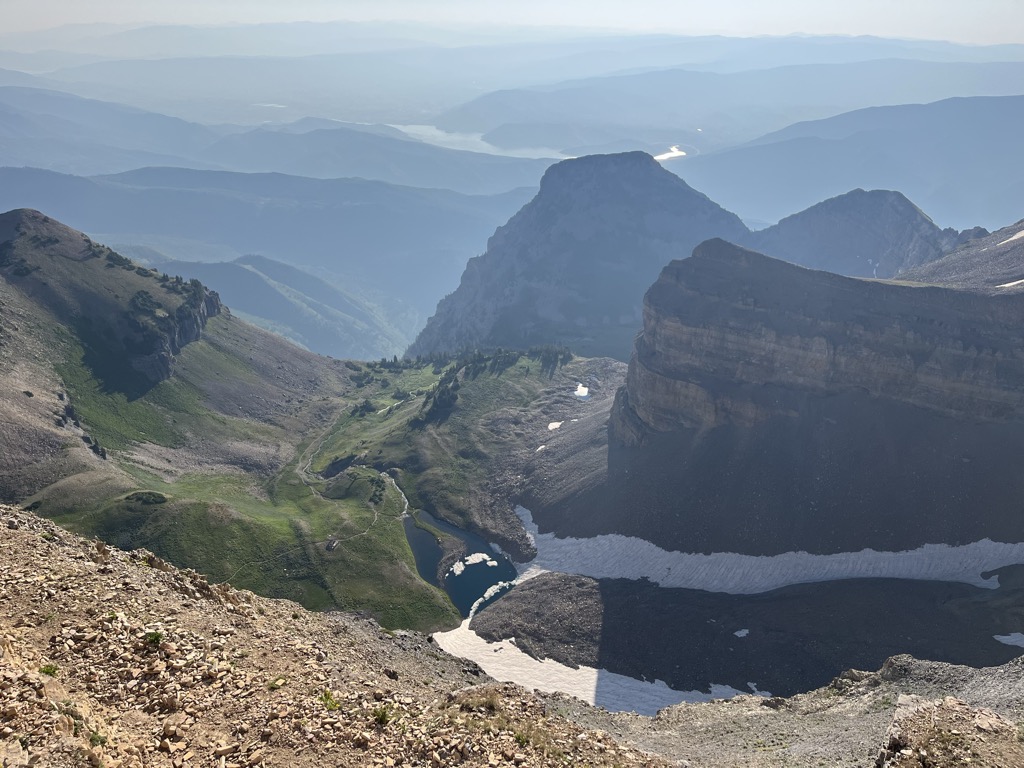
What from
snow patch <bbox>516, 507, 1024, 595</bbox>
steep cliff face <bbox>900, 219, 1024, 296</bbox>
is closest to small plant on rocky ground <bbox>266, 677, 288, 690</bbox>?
snow patch <bbox>516, 507, 1024, 595</bbox>

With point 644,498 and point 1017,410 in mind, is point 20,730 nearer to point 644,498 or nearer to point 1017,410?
point 644,498

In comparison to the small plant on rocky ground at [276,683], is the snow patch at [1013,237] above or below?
above

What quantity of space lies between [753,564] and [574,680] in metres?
36.8

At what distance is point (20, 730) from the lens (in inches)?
979

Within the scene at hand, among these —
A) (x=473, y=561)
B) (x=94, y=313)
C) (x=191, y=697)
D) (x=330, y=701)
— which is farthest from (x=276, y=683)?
(x=94, y=313)

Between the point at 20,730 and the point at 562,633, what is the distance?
92.2 metres

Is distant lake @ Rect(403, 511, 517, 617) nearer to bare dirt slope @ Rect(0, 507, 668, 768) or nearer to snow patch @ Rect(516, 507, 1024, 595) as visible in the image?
snow patch @ Rect(516, 507, 1024, 595)

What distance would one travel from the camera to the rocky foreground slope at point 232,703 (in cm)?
2783

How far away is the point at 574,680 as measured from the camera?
100062 millimetres

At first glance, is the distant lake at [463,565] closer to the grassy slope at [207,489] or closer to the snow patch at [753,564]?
the grassy slope at [207,489]

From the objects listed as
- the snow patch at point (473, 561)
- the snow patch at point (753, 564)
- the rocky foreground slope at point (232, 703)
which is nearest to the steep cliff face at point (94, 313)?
the snow patch at point (473, 561)

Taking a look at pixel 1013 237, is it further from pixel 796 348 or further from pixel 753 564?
pixel 753 564

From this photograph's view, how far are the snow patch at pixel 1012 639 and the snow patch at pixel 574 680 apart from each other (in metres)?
26.9

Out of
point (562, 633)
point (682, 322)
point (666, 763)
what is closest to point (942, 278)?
point (682, 322)
